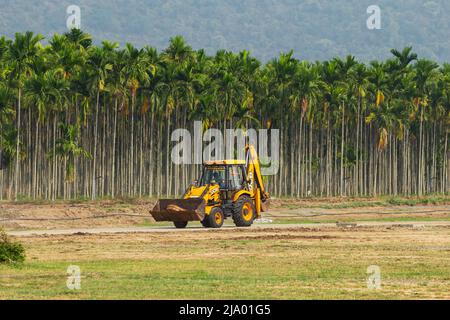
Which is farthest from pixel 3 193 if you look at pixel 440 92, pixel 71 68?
pixel 440 92

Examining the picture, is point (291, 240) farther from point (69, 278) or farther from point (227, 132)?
point (227, 132)

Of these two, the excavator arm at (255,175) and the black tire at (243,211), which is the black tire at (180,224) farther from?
the excavator arm at (255,175)

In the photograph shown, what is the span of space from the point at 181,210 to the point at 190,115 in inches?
1886

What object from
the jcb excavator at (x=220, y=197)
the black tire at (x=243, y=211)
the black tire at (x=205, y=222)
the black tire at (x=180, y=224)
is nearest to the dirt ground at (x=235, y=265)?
the jcb excavator at (x=220, y=197)

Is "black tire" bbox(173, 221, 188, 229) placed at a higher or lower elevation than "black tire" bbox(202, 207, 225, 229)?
lower

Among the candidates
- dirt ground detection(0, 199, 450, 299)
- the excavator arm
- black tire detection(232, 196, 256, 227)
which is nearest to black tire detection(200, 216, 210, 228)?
dirt ground detection(0, 199, 450, 299)

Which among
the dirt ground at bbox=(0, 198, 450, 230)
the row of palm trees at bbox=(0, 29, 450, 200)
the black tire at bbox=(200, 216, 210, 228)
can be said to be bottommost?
the dirt ground at bbox=(0, 198, 450, 230)

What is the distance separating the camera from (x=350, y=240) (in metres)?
43.4

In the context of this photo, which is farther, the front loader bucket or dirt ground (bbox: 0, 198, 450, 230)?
dirt ground (bbox: 0, 198, 450, 230)

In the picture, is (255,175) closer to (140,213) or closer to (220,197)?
(220,197)

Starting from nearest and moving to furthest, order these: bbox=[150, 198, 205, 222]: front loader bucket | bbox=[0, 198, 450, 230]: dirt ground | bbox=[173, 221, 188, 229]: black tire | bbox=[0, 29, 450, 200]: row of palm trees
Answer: bbox=[150, 198, 205, 222]: front loader bucket, bbox=[173, 221, 188, 229]: black tire, bbox=[0, 198, 450, 230]: dirt ground, bbox=[0, 29, 450, 200]: row of palm trees

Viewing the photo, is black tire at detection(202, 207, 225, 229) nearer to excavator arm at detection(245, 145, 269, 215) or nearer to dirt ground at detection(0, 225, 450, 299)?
dirt ground at detection(0, 225, 450, 299)

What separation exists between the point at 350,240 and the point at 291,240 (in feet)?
8.14

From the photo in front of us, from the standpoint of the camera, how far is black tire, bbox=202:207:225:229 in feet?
166
